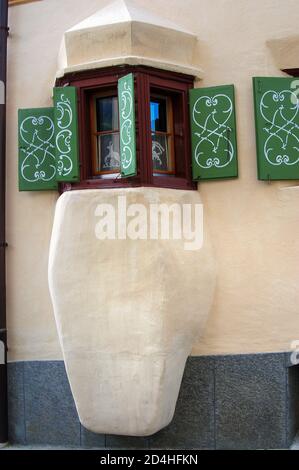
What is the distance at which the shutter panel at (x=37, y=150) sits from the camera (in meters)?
7.18

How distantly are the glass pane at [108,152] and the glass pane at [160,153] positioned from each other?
0.42m

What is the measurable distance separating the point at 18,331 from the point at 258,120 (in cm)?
381

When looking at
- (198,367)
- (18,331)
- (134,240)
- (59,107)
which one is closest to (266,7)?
(59,107)

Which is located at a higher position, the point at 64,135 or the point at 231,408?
the point at 64,135

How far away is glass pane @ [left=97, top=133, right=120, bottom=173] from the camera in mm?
6879

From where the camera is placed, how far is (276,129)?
6.64m

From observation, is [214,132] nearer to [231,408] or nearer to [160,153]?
[160,153]

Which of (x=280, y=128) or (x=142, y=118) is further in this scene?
(x=280, y=128)

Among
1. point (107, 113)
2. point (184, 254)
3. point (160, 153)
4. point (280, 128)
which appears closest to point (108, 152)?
point (107, 113)

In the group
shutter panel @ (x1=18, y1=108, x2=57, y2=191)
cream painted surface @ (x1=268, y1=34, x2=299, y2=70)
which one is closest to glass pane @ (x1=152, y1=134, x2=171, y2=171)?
shutter panel @ (x1=18, y1=108, x2=57, y2=191)

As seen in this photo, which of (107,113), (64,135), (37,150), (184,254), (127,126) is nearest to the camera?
(127,126)

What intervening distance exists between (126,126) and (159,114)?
68 centimetres

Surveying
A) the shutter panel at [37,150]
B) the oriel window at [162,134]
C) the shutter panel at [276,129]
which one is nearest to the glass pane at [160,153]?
the oriel window at [162,134]

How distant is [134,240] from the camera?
6465mm
